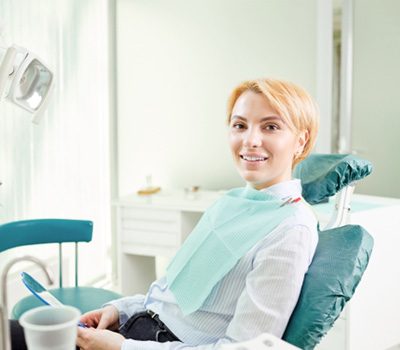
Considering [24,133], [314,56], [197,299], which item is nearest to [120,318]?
[197,299]

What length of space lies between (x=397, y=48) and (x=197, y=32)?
1174 millimetres

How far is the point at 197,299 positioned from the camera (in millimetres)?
1163

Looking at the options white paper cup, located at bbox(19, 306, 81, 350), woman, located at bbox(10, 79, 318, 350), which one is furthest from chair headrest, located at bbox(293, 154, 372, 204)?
white paper cup, located at bbox(19, 306, 81, 350)

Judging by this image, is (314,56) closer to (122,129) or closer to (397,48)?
(397,48)

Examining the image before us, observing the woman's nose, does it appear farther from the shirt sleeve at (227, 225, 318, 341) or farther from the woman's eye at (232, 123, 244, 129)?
the shirt sleeve at (227, 225, 318, 341)

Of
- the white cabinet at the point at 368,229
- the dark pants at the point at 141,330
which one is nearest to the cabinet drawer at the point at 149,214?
the white cabinet at the point at 368,229

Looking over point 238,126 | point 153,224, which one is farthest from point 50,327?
point 153,224

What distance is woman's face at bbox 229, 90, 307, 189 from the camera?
1200 millimetres

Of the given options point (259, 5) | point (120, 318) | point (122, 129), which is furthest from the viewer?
point (122, 129)

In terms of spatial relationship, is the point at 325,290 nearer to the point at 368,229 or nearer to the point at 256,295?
the point at 256,295

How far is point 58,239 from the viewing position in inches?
79.4

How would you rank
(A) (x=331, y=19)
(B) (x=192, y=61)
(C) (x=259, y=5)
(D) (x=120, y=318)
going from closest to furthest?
1. (D) (x=120, y=318)
2. (A) (x=331, y=19)
3. (C) (x=259, y=5)
4. (B) (x=192, y=61)

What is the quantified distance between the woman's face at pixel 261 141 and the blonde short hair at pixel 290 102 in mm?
15

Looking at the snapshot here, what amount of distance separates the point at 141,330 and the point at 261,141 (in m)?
0.54
